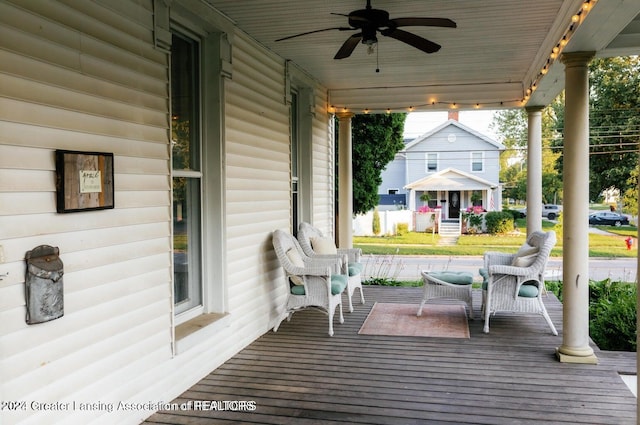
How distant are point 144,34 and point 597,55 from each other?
3.70 meters

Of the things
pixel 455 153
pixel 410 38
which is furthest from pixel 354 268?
pixel 455 153

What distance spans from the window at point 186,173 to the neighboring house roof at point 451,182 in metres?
17.8

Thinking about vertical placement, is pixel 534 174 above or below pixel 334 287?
above

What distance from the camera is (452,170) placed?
21.8 metres

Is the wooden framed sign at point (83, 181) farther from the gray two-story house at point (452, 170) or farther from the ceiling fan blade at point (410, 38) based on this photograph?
the gray two-story house at point (452, 170)

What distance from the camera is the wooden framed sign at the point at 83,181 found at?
2664mm

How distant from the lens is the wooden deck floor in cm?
336

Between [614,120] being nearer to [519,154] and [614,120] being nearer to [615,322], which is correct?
[519,154]

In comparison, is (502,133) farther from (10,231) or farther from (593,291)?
(10,231)

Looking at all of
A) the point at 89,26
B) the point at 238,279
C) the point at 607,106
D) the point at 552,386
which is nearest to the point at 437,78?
→ the point at 238,279

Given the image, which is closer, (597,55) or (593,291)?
(597,55)

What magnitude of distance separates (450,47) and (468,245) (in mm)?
11268

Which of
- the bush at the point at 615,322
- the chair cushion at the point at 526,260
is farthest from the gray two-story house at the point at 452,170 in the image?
the chair cushion at the point at 526,260

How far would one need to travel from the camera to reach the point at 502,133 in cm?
2506
